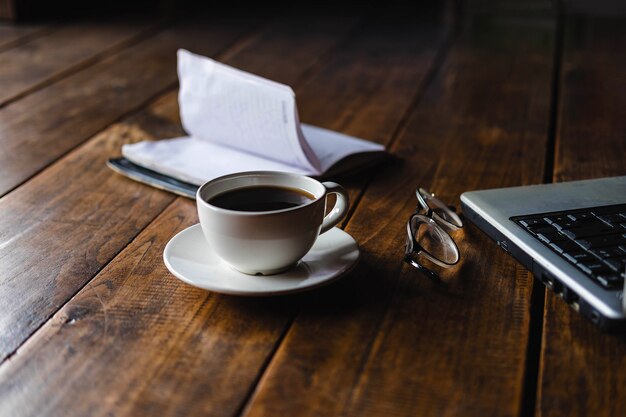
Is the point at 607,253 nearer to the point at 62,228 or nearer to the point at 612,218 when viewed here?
the point at 612,218

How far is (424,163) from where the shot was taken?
1090mm

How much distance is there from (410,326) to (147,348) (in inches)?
8.5

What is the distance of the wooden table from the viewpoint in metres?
0.57

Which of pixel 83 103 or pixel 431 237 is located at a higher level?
pixel 431 237

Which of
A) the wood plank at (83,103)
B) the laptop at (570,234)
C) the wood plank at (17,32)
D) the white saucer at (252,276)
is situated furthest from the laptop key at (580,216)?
the wood plank at (17,32)

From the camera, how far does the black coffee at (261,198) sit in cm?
73

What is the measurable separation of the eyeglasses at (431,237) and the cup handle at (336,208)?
0.06 metres

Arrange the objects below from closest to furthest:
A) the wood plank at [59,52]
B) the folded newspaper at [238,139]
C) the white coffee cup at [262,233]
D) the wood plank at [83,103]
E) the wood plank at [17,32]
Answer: the white coffee cup at [262,233] < the folded newspaper at [238,139] < the wood plank at [83,103] < the wood plank at [59,52] < the wood plank at [17,32]

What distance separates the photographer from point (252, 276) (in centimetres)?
70

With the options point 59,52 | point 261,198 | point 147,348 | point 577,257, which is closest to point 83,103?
point 59,52

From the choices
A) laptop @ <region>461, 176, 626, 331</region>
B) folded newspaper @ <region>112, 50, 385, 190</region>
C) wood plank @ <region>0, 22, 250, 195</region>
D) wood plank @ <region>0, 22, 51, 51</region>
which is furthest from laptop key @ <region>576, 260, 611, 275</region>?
wood plank @ <region>0, 22, 51, 51</region>

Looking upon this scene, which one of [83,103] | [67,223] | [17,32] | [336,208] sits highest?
[336,208]

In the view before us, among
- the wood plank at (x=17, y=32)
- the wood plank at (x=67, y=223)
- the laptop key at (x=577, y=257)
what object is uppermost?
the laptop key at (x=577, y=257)

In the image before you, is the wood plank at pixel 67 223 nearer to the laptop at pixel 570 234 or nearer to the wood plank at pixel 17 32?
the laptop at pixel 570 234
